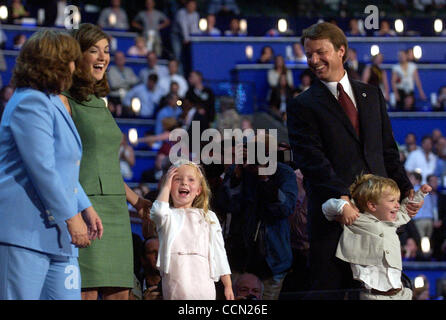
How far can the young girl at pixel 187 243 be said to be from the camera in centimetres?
451

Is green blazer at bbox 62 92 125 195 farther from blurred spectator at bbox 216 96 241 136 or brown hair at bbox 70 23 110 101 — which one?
blurred spectator at bbox 216 96 241 136

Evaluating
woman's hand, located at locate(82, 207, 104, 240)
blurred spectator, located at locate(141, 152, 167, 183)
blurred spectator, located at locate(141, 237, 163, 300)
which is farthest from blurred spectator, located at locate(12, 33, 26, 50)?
woman's hand, located at locate(82, 207, 104, 240)

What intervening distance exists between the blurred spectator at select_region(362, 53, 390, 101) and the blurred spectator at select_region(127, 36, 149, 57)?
128 inches

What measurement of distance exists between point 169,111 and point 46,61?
899 cm

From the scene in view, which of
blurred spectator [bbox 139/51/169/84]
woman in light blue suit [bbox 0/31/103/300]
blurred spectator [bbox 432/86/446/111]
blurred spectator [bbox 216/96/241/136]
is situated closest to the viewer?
woman in light blue suit [bbox 0/31/103/300]

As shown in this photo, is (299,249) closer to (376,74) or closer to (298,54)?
(376,74)

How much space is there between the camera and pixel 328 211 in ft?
15.1

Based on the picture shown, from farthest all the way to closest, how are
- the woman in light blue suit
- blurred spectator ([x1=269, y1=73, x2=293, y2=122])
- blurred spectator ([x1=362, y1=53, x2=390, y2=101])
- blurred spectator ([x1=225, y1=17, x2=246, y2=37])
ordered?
blurred spectator ([x1=225, y1=17, x2=246, y2=37]) < blurred spectator ([x1=269, y1=73, x2=293, y2=122]) < blurred spectator ([x1=362, y1=53, x2=390, y2=101]) < the woman in light blue suit

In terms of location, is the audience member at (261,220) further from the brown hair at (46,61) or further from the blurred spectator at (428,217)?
the blurred spectator at (428,217)

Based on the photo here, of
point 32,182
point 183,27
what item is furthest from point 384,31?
point 32,182

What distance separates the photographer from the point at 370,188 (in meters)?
4.67

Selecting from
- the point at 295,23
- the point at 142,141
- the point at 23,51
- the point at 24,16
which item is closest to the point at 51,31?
the point at 23,51

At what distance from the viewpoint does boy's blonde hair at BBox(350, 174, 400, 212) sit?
467 centimetres
